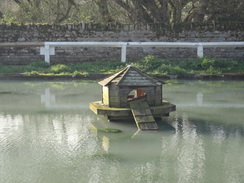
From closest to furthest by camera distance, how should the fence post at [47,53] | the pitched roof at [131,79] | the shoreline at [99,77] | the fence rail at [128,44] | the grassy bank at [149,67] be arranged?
the pitched roof at [131,79] → the shoreline at [99,77] → the grassy bank at [149,67] → the fence rail at [128,44] → the fence post at [47,53]

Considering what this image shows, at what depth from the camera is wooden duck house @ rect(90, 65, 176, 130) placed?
8086 mm

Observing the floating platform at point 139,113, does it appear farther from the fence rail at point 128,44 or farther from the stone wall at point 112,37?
the stone wall at point 112,37

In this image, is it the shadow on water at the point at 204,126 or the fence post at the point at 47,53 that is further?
the fence post at the point at 47,53

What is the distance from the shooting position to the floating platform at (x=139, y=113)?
25.4 feet

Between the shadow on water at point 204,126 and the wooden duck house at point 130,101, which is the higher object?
the wooden duck house at point 130,101

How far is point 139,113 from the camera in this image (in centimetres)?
792

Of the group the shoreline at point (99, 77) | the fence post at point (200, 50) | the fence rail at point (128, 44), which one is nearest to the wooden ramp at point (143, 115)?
the shoreline at point (99, 77)

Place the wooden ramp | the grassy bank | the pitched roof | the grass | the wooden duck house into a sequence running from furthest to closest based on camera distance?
the grassy bank
the pitched roof
the wooden duck house
the wooden ramp
the grass

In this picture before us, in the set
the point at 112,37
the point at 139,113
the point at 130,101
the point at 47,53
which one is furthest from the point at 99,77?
the point at 139,113

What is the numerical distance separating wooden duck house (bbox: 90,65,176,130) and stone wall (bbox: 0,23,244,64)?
10458 mm

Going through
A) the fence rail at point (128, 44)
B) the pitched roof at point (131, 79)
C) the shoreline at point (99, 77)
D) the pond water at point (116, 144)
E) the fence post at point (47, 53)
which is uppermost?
the fence rail at point (128, 44)

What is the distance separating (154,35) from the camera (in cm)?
1923

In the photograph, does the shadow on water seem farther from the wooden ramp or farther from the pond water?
the wooden ramp

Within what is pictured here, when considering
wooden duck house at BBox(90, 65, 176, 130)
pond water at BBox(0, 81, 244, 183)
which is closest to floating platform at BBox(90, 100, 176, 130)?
wooden duck house at BBox(90, 65, 176, 130)
